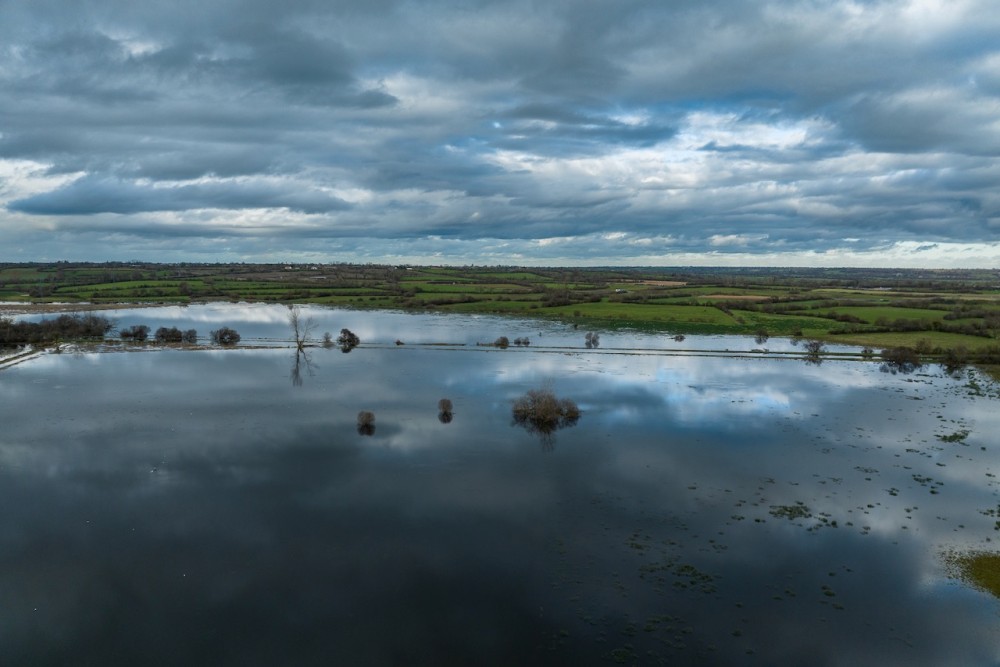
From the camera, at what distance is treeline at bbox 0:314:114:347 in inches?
2670

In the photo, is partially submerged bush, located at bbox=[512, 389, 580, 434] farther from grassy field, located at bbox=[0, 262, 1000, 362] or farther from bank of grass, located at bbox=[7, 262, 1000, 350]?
grassy field, located at bbox=[0, 262, 1000, 362]

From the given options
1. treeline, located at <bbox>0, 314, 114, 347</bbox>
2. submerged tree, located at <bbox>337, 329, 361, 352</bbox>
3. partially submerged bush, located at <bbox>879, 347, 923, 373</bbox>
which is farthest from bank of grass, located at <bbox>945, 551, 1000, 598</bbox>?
treeline, located at <bbox>0, 314, 114, 347</bbox>

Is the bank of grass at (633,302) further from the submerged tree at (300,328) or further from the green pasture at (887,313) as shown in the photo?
the submerged tree at (300,328)

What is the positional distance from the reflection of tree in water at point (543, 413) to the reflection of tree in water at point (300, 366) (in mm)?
18729

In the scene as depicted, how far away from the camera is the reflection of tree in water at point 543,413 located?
36131 millimetres

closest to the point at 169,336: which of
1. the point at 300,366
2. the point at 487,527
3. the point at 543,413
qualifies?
the point at 300,366

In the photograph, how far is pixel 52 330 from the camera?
7119cm

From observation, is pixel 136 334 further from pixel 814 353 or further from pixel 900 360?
pixel 900 360

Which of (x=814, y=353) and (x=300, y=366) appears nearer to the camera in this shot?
(x=300, y=366)

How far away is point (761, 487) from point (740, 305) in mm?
81350

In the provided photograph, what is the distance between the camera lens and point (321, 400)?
41781 millimetres

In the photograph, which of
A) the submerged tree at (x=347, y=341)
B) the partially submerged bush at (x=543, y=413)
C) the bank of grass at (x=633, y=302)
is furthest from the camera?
the bank of grass at (x=633, y=302)

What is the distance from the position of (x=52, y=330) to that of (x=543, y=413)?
64.1 meters

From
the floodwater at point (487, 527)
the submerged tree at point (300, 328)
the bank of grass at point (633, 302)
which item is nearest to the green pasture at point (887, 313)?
the bank of grass at point (633, 302)
